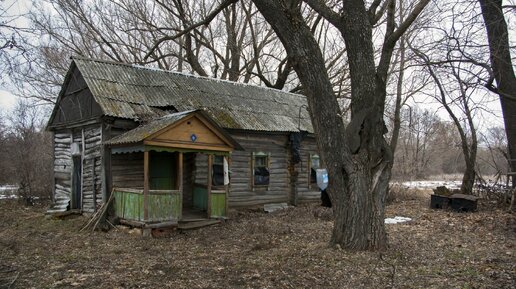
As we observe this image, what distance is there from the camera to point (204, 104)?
14508mm

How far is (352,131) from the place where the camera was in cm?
763

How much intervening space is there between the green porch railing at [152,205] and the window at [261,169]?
4.94 metres

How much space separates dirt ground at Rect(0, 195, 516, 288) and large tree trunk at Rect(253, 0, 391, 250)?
0.56 metres

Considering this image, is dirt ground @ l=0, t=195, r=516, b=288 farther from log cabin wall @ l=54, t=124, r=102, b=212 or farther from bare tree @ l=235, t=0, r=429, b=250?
log cabin wall @ l=54, t=124, r=102, b=212

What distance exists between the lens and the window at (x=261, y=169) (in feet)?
50.8

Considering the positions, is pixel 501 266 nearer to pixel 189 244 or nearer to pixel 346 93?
pixel 189 244

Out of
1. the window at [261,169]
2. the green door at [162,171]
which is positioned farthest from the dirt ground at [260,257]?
the window at [261,169]

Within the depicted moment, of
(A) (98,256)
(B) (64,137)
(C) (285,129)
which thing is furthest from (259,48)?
(A) (98,256)

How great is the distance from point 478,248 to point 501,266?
1646 mm

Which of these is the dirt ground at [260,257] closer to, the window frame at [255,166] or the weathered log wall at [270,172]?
the weathered log wall at [270,172]

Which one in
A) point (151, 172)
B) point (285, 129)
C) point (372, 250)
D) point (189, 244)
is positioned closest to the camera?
point (372, 250)

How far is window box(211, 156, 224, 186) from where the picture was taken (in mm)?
13961

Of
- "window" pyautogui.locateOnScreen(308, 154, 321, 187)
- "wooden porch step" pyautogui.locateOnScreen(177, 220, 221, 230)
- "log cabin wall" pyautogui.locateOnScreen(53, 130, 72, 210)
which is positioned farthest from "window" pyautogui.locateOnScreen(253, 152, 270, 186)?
"log cabin wall" pyautogui.locateOnScreen(53, 130, 72, 210)

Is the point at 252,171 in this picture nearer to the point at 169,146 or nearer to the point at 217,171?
the point at 217,171
